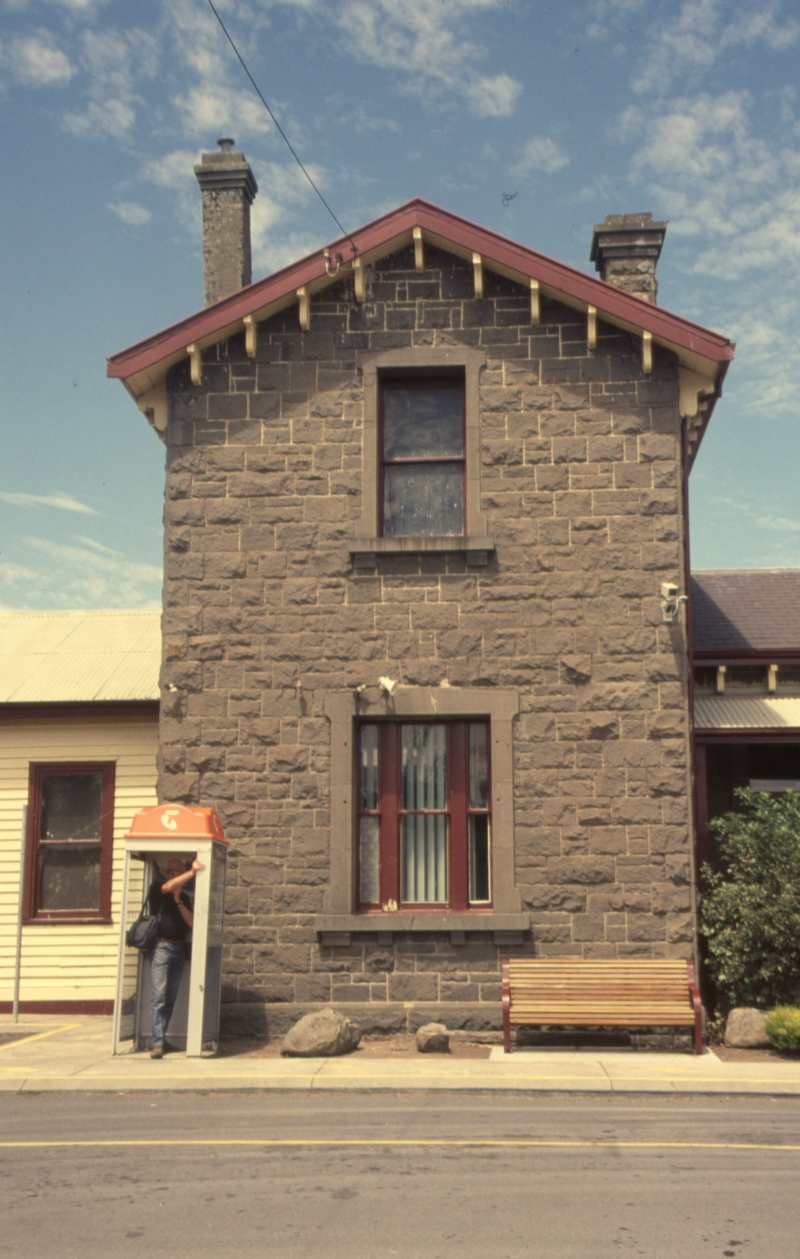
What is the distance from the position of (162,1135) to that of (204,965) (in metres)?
3.05

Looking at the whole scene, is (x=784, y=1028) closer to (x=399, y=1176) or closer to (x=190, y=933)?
(x=399, y=1176)

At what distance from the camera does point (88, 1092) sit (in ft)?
32.5

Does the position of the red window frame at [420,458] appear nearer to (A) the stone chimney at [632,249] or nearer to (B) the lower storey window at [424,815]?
(B) the lower storey window at [424,815]

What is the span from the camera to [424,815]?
12.6 m

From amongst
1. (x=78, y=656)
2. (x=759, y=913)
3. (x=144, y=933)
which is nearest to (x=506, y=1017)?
(x=759, y=913)

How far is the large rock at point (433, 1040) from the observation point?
1129cm

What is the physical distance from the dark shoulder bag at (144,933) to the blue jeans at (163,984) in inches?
3.4

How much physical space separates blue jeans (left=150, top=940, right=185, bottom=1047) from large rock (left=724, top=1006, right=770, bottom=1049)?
16.9ft

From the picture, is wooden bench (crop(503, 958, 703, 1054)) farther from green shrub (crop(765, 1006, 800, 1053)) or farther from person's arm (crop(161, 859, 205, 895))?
person's arm (crop(161, 859, 205, 895))

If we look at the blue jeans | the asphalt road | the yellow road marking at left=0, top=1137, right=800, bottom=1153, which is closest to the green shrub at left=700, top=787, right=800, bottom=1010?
the asphalt road

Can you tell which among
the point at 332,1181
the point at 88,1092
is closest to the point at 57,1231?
the point at 332,1181

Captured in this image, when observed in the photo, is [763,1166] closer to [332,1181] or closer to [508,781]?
[332,1181]

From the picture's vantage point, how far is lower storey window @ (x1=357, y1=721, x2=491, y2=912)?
490 inches

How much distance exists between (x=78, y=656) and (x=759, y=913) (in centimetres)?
924
